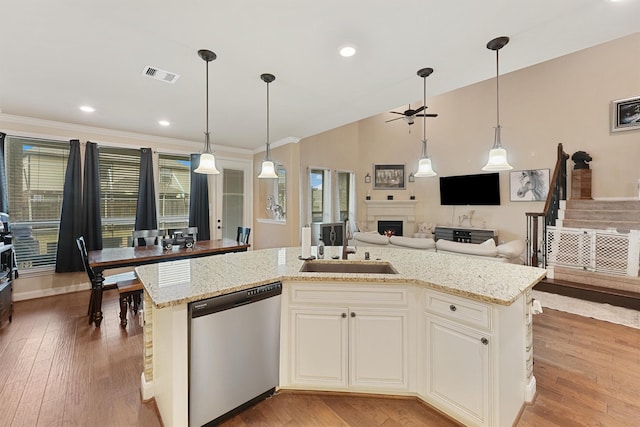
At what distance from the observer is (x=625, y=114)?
4910mm

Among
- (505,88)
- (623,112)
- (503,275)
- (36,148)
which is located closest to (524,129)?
(505,88)

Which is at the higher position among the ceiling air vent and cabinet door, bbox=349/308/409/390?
the ceiling air vent

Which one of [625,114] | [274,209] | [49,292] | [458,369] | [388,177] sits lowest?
[49,292]

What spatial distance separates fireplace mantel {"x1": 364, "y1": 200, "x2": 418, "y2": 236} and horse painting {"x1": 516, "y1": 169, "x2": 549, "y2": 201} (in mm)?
2462

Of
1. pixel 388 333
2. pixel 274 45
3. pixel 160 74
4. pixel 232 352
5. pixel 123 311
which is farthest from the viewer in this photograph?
pixel 123 311

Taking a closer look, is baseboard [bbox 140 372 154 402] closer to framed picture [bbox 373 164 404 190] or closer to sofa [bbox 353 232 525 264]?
sofa [bbox 353 232 525 264]

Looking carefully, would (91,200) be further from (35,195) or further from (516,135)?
(516,135)

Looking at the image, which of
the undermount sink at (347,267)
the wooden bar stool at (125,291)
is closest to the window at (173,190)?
the wooden bar stool at (125,291)

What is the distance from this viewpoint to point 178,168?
5.47 metres

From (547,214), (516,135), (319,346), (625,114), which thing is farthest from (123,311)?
(625,114)

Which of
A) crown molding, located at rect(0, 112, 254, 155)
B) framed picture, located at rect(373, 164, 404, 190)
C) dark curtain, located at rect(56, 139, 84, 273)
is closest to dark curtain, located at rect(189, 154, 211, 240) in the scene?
crown molding, located at rect(0, 112, 254, 155)

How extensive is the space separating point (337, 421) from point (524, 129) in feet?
22.9

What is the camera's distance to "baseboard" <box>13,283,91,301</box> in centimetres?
402

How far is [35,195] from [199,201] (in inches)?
90.4
